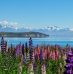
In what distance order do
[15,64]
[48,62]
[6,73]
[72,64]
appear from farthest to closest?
1. [48,62]
2. [15,64]
3. [6,73]
4. [72,64]

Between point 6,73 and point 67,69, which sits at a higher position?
point 67,69

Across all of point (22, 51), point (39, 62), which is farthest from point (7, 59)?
point (22, 51)

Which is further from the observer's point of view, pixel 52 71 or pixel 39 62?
pixel 39 62

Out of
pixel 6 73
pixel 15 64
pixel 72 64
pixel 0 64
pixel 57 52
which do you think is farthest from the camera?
pixel 57 52

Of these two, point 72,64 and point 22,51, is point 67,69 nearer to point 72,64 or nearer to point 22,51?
point 72,64

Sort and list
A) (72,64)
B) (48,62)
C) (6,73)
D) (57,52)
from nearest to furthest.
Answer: (72,64) < (6,73) < (48,62) < (57,52)

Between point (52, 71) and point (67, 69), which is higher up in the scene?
point (67, 69)

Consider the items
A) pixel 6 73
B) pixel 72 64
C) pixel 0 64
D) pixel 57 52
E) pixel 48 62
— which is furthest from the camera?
pixel 57 52

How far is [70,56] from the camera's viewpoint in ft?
17.2

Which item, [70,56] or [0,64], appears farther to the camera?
[0,64]

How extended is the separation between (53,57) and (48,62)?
818 millimetres

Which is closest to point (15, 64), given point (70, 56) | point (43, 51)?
point (43, 51)

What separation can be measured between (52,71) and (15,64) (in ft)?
4.60

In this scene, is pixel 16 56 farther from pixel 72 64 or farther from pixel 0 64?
pixel 72 64
